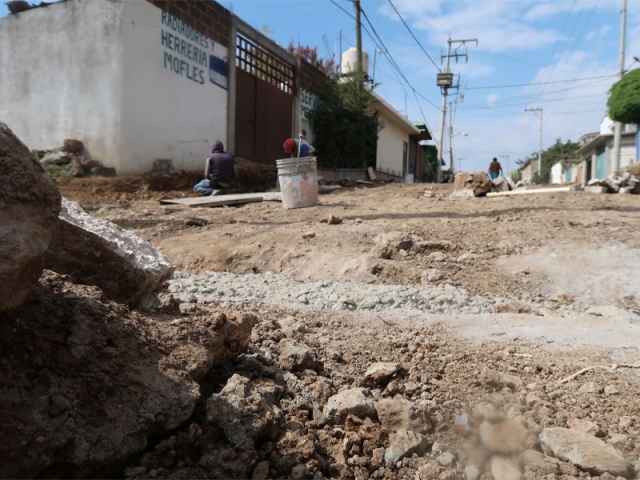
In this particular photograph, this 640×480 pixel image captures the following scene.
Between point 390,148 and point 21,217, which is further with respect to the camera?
point 390,148

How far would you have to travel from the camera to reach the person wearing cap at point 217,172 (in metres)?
9.20

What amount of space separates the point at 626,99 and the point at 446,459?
2193 cm

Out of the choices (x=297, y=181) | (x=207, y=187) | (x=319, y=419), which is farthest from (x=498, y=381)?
(x=207, y=187)

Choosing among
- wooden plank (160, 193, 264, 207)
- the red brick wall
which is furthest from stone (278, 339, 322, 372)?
the red brick wall

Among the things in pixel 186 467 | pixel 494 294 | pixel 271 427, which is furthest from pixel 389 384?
pixel 494 294

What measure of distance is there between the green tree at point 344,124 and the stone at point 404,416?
13376 millimetres

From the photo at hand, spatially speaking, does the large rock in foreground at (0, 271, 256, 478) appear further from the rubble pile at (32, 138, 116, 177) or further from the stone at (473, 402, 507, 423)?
the rubble pile at (32, 138, 116, 177)

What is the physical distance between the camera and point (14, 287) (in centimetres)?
128

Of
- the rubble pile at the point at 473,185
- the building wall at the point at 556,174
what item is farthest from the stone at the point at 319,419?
the building wall at the point at 556,174

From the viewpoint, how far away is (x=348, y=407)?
180cm

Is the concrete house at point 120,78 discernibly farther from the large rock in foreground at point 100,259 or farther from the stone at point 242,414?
the stone at point 242,414

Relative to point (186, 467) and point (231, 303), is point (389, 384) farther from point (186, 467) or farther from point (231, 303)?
point (231, 303)

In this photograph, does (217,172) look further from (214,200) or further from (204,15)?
(204,15)

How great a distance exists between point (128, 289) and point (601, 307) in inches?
121
